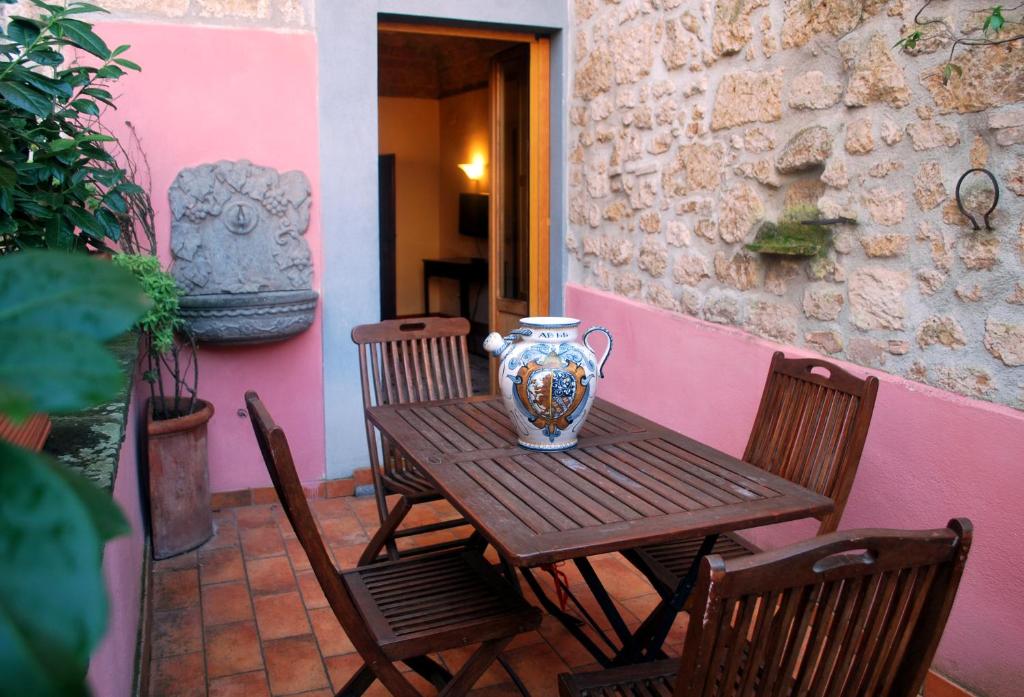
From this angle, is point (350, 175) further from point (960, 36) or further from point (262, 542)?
point (960, 36)

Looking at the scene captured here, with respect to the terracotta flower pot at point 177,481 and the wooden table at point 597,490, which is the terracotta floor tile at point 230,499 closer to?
the terracotta flower pot at point 177,481

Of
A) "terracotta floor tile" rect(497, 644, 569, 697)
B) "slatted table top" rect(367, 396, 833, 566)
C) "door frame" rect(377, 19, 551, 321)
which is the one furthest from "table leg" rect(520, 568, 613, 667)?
"door frame" rect(377, 19, 551, 321)

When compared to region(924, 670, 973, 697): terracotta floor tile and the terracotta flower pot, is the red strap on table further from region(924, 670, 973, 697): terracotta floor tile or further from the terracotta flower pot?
the terracotta flower pot

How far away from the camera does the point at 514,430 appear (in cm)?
259

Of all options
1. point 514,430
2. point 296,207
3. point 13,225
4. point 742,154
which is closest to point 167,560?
point 296,207

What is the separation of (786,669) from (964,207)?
Result: 5.46ft

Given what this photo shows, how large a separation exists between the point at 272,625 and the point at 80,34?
204 centimetres

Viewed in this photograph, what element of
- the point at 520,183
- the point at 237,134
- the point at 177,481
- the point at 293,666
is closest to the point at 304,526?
the point at 293,666

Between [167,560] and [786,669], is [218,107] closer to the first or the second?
[167,560]

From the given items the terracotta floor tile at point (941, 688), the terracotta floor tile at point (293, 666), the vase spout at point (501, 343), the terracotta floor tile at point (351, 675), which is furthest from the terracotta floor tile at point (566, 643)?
the vase spout at point (501, 343)

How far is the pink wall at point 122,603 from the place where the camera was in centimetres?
170

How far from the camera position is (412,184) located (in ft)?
32.4

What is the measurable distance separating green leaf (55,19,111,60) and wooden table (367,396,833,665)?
1.28 m

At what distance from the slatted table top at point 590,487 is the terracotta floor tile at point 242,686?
93 cm
